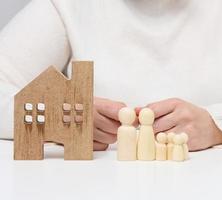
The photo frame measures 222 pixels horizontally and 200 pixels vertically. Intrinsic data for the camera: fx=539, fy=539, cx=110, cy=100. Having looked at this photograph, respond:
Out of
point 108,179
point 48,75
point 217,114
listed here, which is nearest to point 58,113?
point 48,75

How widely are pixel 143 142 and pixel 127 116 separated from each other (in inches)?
1.7

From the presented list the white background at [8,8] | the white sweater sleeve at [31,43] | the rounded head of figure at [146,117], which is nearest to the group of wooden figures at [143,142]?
the rounded head of figure at [146,117]

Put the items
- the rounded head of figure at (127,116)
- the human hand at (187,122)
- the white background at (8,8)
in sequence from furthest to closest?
the white background at (8,8)
the human hand at (187,122)
the rounded head of figure at (127,116)

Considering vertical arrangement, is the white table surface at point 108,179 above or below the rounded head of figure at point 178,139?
below

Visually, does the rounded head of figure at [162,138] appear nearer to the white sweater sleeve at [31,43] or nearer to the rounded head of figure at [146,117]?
the rounded head of figure at [146,117]

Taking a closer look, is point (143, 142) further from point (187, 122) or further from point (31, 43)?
point (31, 43)

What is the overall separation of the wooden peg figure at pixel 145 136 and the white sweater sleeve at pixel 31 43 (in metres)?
0.48

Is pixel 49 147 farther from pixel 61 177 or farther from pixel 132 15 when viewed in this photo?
pixel 132 15

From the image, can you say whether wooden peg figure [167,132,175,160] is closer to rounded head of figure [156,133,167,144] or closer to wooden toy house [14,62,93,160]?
rounded head of figure [156,133,167,144]

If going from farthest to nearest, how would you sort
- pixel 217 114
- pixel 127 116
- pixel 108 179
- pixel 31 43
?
pixel 31 43 < pixel 217 114 < pixel 127 116 < pixel 108 179

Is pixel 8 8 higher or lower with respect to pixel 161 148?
higher

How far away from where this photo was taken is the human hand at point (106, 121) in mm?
800

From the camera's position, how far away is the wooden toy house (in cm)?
73

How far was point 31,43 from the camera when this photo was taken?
1198 mm
